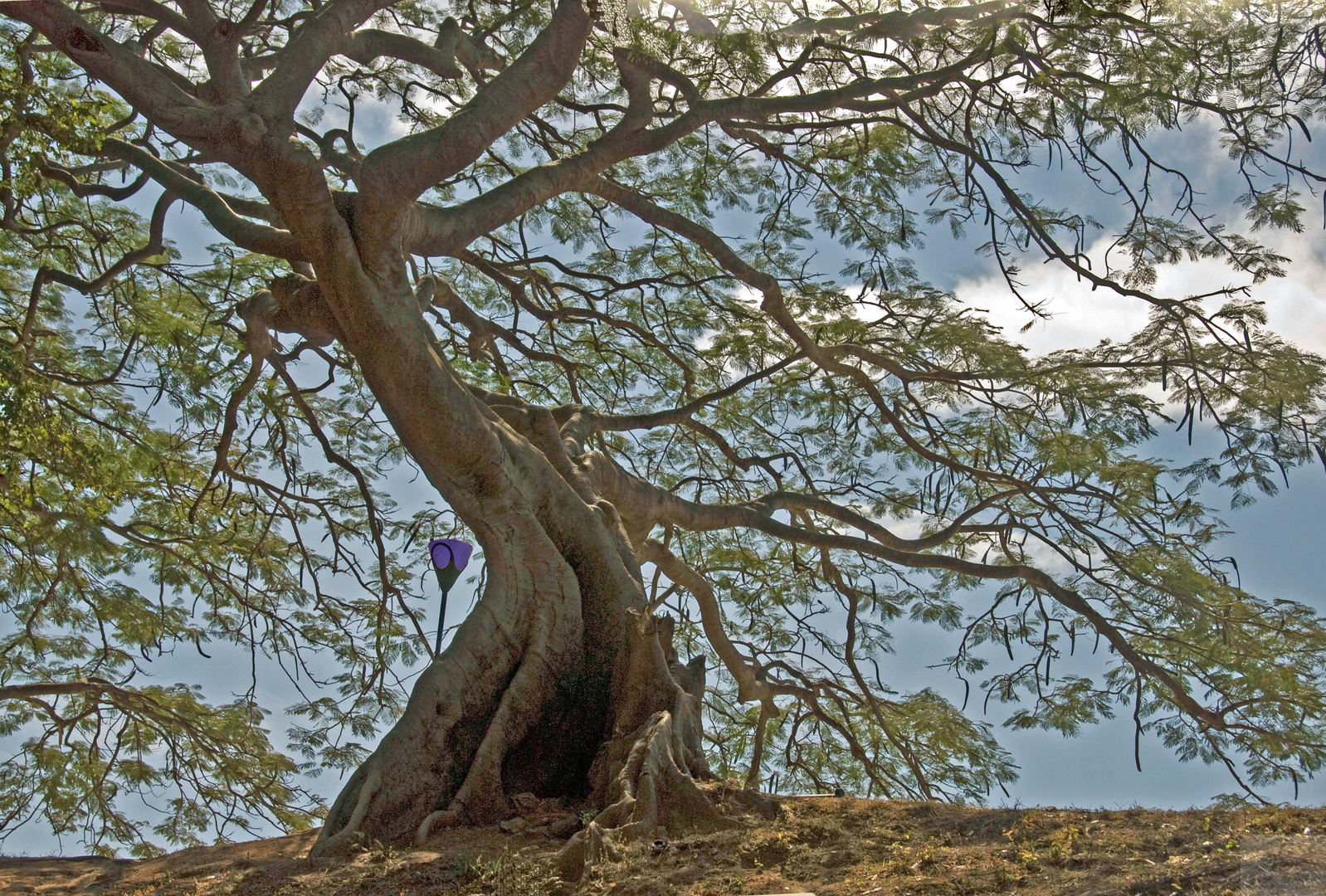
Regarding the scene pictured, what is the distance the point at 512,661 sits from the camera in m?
5.73

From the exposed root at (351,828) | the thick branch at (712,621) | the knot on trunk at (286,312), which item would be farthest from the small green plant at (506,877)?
the thick branch at (712,621)

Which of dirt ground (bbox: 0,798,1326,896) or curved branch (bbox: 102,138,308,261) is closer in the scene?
dirt ground (bbox: 0,798,1326,896)

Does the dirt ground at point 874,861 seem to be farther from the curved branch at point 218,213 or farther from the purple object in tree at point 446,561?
the curved branch at point 218,213

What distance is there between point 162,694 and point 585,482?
5.17 m

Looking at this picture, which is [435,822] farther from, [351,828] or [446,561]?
[446,561]

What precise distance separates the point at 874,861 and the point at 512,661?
8.93 feet

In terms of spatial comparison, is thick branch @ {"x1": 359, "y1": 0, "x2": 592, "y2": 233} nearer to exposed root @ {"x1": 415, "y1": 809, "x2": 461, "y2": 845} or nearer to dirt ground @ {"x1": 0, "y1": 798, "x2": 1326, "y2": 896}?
exposed root @ {"x1": 415, "y1": 809, "x2": 461, "y2": 845}

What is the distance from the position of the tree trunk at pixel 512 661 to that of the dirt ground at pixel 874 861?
0.29m

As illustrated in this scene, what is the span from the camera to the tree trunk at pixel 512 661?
475 centimetres

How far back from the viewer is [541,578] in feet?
19.6

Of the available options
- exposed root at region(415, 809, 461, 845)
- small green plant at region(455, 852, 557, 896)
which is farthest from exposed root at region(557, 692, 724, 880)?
exposed root at region(415, 809, 461, 845)

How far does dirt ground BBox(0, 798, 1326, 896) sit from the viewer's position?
2.98 meters

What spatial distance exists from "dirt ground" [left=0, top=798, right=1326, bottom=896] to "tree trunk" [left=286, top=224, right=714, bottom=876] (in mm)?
295

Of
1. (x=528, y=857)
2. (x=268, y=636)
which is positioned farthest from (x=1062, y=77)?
(x=268, y=636)
